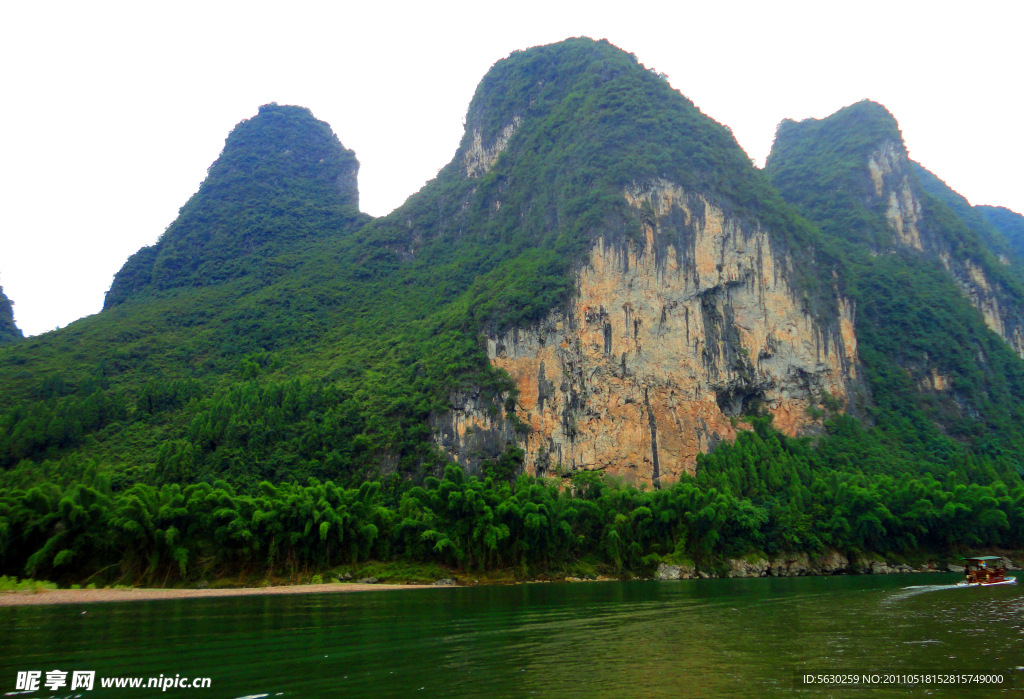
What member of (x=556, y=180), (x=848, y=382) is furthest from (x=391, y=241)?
(x=848, y=382)

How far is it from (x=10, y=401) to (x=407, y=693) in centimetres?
6069

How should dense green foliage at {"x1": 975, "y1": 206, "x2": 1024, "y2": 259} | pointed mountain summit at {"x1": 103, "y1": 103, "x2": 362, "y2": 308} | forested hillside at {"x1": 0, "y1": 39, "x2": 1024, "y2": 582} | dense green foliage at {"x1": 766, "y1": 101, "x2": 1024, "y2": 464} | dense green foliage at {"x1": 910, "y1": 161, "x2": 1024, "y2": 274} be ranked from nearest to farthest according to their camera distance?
1. forested hillside at {"x1": 0, "y1": 39, "x2": 1024, "y2": 582}
2. dense green foliage at {"x1": 766, "y1": 101, "x2": 1024, "y2": 464}
3. pointed mountain summit at {"x1": 103, "y1": 103, "x2": 362, "y2": 308}
4. dense green foliage at {"x1": 910, "y1": 161, "x2": 1024, "y2": 274}
5. dense green foliage at {"x1": 975, "y1": 206, "x2": 1024, "y2": 259}

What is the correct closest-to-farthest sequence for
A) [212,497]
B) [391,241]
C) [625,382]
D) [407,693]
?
[407,693] < [212,497] < [625,382] < [391,241]

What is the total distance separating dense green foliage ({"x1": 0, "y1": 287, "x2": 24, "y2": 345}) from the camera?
92369mm

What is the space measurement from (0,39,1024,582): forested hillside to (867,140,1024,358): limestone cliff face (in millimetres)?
793

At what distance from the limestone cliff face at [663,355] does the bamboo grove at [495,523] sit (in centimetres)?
370

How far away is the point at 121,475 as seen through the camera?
4566cm

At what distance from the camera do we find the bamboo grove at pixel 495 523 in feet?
106

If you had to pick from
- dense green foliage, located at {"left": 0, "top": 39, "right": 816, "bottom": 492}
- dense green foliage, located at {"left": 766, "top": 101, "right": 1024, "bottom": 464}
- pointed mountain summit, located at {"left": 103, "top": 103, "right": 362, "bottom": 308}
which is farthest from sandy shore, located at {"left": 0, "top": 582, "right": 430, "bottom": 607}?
pointed mountain summit, located at {"left": 103, "top": 103, "right": 362, "bottom": 308}

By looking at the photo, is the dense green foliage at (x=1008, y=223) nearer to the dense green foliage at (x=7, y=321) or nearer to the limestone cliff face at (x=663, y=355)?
the limestone cliff face at (x=663, y=355)

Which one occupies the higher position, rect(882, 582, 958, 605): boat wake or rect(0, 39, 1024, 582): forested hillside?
rect(0, 39, 1024, 582): forested hillside

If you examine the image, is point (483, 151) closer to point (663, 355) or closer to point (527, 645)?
point (663, 355)

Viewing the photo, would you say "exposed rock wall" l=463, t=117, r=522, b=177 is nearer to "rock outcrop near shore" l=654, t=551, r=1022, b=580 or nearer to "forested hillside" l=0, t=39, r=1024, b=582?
"forested hillside" l=0, t=39, r=1024, b=582

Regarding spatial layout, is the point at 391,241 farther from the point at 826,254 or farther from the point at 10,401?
the point at 826,254
